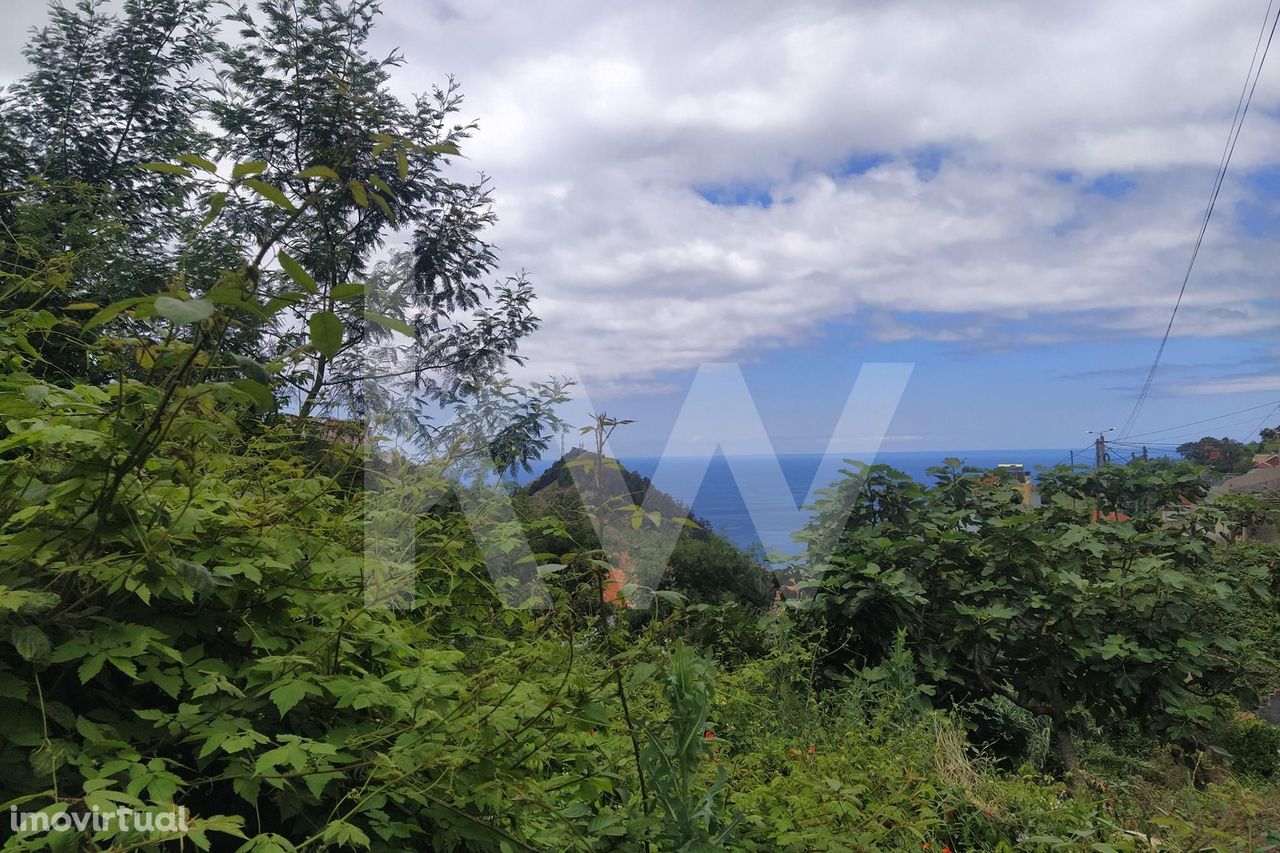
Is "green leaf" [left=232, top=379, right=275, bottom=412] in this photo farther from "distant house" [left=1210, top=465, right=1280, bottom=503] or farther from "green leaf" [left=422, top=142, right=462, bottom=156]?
"distant house" [left=1210, top=465, right=1280, bottom=503]

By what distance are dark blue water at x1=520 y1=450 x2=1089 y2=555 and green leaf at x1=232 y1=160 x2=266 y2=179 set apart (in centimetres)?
260

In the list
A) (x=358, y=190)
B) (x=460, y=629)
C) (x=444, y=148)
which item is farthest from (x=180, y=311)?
(x=460, y=629)

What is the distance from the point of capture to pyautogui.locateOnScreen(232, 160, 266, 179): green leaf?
96 cm

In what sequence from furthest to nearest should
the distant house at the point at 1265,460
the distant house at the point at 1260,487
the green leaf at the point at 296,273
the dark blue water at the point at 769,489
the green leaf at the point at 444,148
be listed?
1. the distant house at the point at 1265,460
2. the distant house at the point at 1260,487
3. the dark blue water at the point at 769,489
4. the green leaf at the point at 444,148
5. the green leaf at the point at 296,273

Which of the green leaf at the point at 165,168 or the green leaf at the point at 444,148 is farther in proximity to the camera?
the green leaf at the point at 444,148

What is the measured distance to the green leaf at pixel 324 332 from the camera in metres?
0.92

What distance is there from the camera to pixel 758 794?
1556mm

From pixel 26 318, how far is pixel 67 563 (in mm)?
842

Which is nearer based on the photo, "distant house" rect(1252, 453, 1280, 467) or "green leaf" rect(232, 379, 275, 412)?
"green leaf" rect(232, 379, 275, 412)

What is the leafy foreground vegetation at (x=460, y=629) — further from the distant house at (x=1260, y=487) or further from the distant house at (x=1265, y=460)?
the distant house at (x=1265, y=460)

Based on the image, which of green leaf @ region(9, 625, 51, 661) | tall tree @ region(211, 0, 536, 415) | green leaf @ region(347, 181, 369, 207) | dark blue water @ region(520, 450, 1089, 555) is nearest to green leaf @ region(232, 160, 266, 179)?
green leaf @ region(347, 181, 369, 207)

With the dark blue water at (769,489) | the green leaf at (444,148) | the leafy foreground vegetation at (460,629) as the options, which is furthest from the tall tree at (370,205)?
the green leaf at (444,148)

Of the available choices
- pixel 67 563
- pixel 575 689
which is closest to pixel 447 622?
pixel 575 689

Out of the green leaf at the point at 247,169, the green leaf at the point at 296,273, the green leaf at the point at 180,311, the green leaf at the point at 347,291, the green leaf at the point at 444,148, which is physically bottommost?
the green leaf at the point at 180,311
